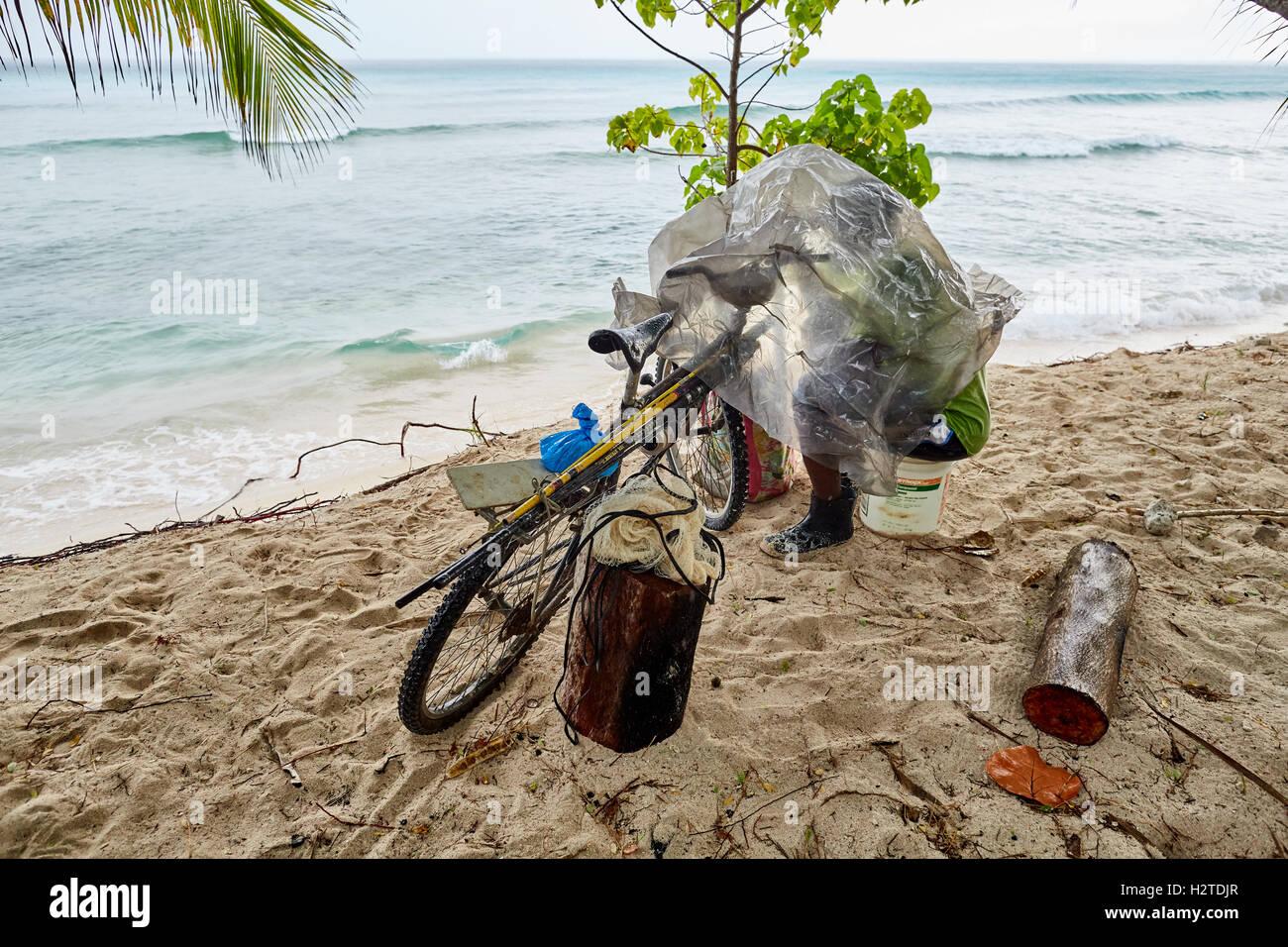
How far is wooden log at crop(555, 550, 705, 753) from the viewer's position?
217 centimetres

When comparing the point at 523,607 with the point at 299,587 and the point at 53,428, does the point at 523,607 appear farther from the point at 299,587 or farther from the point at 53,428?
the point at 53,428

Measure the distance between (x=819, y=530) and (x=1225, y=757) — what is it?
1.61m

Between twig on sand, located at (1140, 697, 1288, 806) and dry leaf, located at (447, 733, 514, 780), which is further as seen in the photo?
dry leaf, located at (447, 733, 514, 780)

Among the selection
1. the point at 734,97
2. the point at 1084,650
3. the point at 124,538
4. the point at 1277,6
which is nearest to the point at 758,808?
the point at 1084,650

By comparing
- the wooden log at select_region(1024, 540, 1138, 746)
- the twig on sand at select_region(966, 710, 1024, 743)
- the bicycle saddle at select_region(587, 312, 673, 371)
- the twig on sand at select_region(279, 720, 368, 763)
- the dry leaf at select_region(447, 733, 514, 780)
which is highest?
the bicycle saddle at select_region(587, 312, 673, 371)

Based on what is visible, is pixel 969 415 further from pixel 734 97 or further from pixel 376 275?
pixel 376 275

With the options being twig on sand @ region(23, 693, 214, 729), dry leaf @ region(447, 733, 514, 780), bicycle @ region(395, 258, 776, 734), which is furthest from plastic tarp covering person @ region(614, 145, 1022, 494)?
twig on sand @ region(23, 693, 214, 729)

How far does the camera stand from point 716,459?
3.73 meters

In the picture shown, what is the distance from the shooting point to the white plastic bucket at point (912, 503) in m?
3.20

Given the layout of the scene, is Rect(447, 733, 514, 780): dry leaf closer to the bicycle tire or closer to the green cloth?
the bicycle tire

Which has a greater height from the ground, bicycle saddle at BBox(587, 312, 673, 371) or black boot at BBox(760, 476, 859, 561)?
bicycle saddle at BBox(587, 312, 673, 371)

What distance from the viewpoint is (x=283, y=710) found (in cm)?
261

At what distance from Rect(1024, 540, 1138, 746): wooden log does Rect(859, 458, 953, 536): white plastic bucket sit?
2.14 ft

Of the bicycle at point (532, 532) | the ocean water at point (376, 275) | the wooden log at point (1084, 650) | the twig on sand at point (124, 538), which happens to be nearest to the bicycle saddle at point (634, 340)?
the bicycle at point (532, 532)
